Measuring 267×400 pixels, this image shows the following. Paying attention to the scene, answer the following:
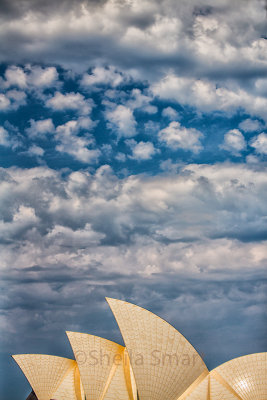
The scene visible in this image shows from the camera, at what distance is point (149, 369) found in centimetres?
4394

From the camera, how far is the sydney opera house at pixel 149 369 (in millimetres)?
41781

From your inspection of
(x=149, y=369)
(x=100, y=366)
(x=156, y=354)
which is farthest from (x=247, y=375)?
(x=100, y=366)

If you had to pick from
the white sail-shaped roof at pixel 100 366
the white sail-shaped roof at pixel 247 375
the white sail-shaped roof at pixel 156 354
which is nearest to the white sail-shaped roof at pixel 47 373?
the white sail-shaped roof at pixel 100 366

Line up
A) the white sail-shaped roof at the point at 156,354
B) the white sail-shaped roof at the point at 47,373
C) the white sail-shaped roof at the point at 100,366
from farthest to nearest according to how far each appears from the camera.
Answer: the white sail-shaped roof at the point at 47,373 < the white sail-shaped roof at the point at 100,366 < the white sail-shaped roof at the point at 156,354

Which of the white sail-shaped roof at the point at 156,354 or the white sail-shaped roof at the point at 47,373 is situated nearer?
the white sail-shaped roof at the point at 156,354

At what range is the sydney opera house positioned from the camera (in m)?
41.8

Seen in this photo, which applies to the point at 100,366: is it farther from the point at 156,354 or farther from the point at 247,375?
the point at 247,375

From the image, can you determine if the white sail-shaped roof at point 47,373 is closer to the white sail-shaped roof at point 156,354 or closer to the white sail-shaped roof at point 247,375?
the white sail-shaped roof at point 156,354

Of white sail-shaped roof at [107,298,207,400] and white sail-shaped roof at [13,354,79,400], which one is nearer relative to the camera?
white sail-shaped roof at [107,298,207,400]

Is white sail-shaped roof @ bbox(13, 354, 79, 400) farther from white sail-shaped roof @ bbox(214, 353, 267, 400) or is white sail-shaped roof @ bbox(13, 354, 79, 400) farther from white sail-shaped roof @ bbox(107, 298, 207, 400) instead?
white sail-shaped roof @ bbox(214, 353, 267, 400)

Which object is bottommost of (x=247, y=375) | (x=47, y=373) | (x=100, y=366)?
(x=247, y=375)

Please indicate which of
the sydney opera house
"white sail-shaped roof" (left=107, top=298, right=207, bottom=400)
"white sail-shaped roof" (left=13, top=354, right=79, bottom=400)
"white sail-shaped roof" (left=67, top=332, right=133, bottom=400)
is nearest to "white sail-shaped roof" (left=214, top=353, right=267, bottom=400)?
the sydney opera house

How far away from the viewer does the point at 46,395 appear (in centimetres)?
4972

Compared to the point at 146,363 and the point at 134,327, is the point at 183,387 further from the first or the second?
the point at 134,327
